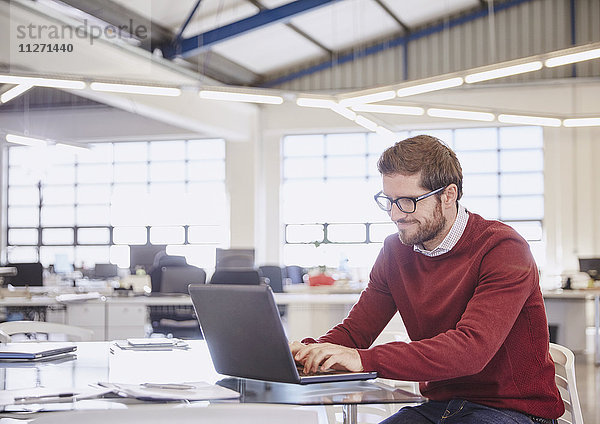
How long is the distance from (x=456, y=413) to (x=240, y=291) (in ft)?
2.03

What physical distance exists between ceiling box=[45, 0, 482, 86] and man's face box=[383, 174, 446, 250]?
293 inches

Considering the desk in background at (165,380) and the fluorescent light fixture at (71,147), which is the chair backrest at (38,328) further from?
the fluorescent light fixture at (71,147)

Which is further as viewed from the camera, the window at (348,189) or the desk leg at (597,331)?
the window at (348,189)

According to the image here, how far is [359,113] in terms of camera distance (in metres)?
8.67

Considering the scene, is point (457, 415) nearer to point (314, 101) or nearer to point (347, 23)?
point (314, 101)

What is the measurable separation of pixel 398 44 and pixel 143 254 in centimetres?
616

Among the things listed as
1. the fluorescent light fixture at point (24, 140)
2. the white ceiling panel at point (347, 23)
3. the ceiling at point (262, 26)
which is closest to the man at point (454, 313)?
the ceiling at point (262, 26)

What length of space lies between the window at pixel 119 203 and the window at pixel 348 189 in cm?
139

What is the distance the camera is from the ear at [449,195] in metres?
2.00

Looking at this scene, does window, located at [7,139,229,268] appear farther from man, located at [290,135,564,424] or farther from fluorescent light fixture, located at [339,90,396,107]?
man, located at [290,135,564,424]

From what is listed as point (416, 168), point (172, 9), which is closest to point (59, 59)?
point (172, 9)

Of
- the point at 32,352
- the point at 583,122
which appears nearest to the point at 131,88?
the point at 32,352

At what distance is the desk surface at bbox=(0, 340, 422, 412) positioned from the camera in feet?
5.69

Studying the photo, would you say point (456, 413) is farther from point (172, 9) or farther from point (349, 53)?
point (349, 53)
